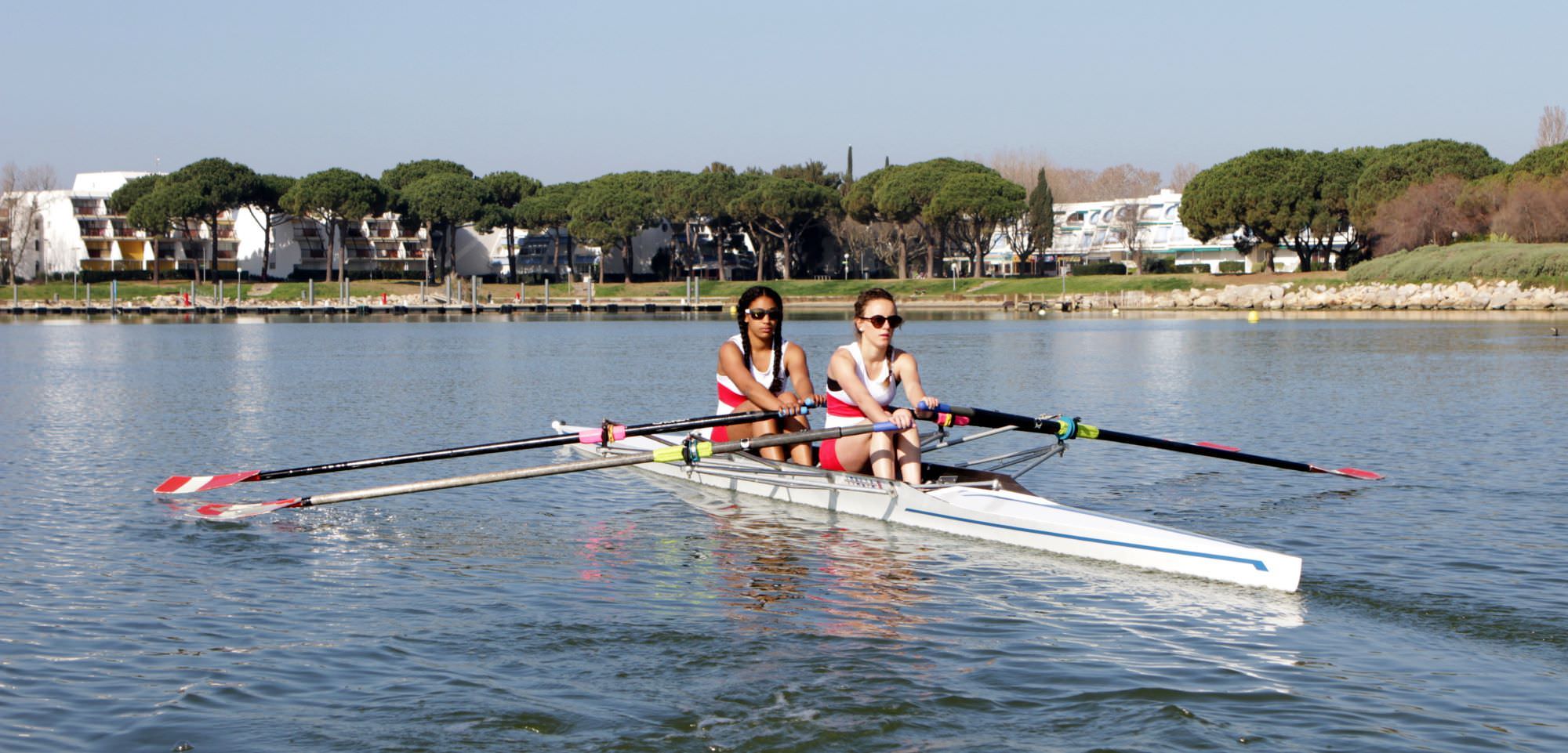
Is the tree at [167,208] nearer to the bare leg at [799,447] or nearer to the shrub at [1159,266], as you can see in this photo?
the shrub at [1159,266]

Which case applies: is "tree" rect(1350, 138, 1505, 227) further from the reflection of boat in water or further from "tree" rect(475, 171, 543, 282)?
the reflection of boat in water

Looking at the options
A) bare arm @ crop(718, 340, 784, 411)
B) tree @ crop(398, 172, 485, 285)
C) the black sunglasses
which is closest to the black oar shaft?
bare arm @ crop(718, 340, 784, 411)

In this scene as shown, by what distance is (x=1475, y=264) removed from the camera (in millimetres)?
66875

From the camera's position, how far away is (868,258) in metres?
118

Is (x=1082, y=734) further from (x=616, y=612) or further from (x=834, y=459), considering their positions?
(x=834, y=459)

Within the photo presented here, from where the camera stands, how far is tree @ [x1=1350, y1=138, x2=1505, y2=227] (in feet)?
258

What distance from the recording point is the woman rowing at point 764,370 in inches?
468

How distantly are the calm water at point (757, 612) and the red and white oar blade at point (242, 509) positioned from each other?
0.73 ft

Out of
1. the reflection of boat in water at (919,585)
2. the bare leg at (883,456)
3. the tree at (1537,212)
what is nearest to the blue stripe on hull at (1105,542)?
the reflection of boat in water at (919,585)

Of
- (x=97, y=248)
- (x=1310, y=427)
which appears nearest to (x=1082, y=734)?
(x=1310, y=427)

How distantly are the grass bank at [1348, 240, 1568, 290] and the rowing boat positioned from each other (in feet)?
200

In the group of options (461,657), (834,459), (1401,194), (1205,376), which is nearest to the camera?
(461,657)

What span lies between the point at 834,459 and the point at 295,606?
15.7 ft

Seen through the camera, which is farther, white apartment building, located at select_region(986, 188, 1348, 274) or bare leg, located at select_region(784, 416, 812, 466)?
white apartment building, located at select_region(986, 188, 1348, 274)
